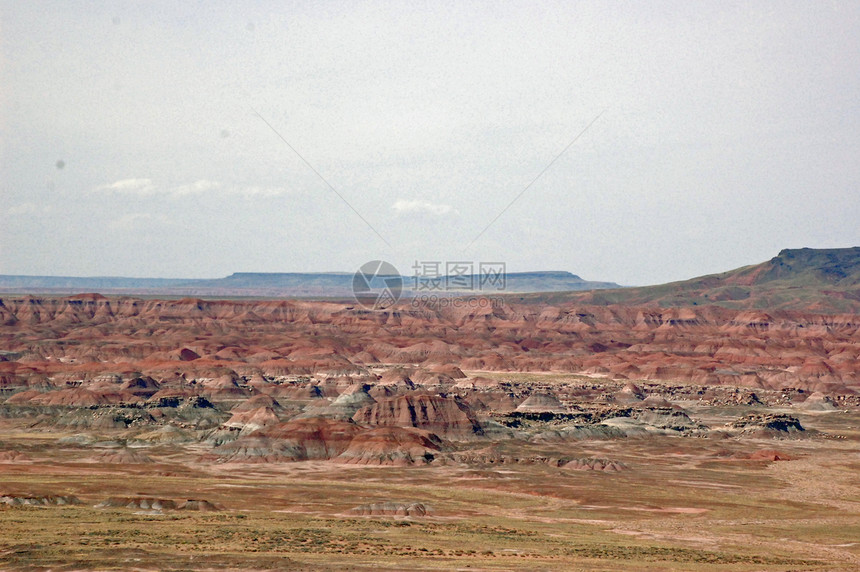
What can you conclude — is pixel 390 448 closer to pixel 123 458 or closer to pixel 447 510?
pixel 123 458

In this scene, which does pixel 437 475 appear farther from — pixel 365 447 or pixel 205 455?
pixel 205 455

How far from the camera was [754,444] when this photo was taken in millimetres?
174250

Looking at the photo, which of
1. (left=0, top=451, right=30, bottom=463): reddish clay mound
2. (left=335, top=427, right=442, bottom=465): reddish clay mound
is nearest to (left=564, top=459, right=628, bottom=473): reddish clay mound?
(left=335, top=427, right=442, bottom=465): reddish clay mound

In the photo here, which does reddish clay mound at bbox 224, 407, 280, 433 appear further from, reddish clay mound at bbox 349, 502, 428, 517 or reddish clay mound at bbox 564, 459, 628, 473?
reddish clay mound at bbox 349, 502, 428, 517

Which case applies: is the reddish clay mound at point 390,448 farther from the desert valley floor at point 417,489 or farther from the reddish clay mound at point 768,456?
the reddish clay mound at point 768,456

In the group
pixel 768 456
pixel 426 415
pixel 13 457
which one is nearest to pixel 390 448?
pixel 426 415

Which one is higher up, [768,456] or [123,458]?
[123,458]

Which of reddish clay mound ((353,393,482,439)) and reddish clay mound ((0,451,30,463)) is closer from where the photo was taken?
reddish clay mound ((0,451,30,463))

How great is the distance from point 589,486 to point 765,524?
2854cm

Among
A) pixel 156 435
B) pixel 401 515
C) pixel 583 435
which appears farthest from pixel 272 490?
pixel 583 435

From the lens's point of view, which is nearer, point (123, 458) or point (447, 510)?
point (447, 510)

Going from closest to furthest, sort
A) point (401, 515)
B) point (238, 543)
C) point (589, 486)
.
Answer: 1. point (238, 543)
2. point (401, 515)
3. point (589, 486)

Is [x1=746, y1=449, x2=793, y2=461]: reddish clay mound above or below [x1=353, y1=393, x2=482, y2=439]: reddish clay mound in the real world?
below

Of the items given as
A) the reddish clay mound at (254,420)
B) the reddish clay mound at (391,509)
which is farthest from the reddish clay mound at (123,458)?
the reddish clay mound at (391,509)
